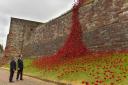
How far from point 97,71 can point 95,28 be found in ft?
20.2

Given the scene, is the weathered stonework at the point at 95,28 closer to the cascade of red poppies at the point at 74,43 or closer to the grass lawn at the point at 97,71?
the cascade of red poppies at the point at 74,43

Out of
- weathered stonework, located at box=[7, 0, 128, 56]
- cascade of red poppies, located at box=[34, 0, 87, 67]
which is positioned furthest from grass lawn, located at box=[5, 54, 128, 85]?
cascade of red poppies, located at box=[34, 0, 87, 67]

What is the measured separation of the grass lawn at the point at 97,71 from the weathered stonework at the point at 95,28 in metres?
1.49

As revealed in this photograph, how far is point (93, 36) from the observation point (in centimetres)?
2036

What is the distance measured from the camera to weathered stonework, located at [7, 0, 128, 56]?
1759 centimetres

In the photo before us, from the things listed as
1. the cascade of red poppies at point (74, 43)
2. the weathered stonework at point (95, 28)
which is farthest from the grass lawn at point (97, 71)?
the cascade of red poppies at point (74, 43)

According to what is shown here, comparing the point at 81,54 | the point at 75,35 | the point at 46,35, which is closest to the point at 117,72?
the point at 81,54

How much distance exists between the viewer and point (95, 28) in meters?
20.3

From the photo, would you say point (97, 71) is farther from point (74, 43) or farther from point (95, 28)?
point (74, 43)

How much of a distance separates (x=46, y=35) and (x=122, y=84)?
769 inches

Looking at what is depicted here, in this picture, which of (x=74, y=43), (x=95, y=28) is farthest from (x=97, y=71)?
(x=74, y=43)

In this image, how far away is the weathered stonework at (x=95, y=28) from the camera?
17.6 meters

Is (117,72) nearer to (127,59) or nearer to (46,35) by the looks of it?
(127,59)

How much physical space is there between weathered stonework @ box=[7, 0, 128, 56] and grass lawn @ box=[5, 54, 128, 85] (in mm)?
1493
